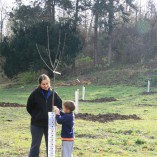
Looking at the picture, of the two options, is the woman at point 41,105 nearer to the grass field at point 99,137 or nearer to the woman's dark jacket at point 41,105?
the woman's dark jacket at point 41,105

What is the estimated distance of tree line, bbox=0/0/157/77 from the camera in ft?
162

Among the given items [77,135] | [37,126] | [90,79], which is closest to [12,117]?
[77,135]

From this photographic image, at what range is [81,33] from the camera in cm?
5909

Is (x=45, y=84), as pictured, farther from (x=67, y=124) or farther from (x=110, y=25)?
(x=110, y=25)

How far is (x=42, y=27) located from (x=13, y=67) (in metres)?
6.38

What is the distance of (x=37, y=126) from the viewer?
8.01 m

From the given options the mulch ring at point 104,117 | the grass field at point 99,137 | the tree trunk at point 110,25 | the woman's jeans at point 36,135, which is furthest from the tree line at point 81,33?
the woman's jeans at point 36,135

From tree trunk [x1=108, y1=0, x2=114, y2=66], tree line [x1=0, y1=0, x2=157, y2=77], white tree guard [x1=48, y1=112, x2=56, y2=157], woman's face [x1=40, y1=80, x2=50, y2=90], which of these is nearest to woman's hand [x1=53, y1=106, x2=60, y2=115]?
white tree guard [x1=48, y1=112, x2=56, y2=157]

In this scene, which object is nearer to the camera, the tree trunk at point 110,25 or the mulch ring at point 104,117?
the mulch ring at point 104,117

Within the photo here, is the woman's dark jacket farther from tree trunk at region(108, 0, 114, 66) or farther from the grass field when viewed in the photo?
tree trunk at region(108, 0, 114, 66)

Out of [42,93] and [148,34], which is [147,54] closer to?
[148,34]

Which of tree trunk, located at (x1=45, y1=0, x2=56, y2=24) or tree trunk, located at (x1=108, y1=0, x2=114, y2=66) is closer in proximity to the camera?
tree trunk, located at (x1=108, y1=0, x2=114, y2=66)

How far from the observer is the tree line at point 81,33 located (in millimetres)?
49250

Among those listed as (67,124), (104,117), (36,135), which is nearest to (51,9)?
(104,117)
